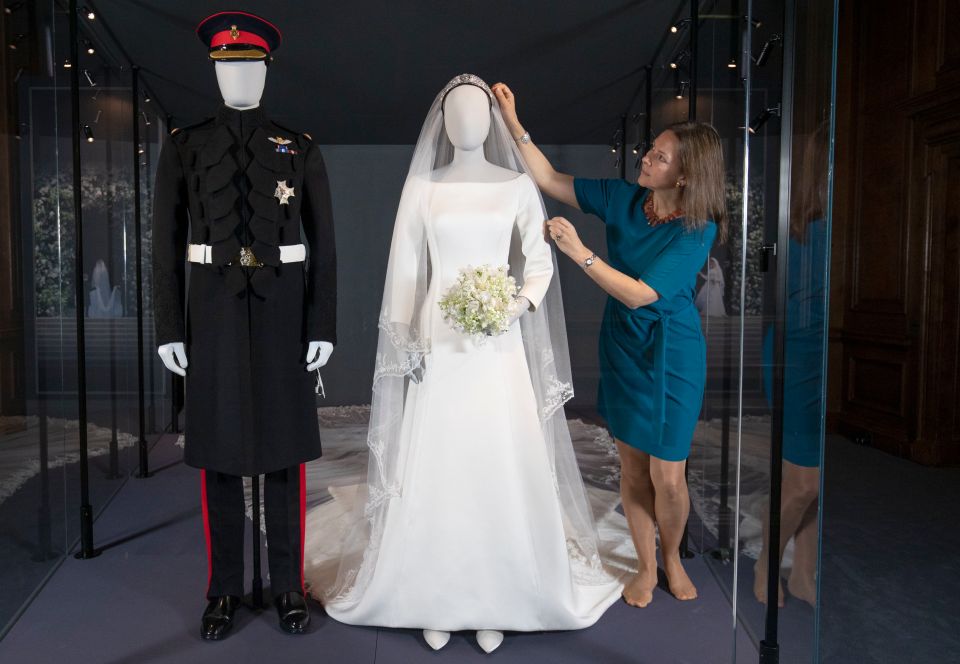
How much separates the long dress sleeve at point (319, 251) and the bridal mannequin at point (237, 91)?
7 cm

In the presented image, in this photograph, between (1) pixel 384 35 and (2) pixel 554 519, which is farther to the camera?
(1) pixel 384 35

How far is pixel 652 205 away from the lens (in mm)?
2730

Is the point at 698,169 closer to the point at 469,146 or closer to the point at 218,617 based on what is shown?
the point at 469,146

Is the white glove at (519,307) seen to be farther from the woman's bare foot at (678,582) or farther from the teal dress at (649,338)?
the woman's bare foot at (678,582)

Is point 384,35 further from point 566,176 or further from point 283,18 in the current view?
point 566,176

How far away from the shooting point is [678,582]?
284 centimetres

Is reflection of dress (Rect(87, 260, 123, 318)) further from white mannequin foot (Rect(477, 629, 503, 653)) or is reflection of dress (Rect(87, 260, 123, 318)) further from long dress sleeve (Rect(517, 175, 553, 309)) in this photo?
white mannequin foot (Rect(477, 629, 503, 653))

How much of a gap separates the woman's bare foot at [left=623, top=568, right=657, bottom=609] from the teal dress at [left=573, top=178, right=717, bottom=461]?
1.51 feet

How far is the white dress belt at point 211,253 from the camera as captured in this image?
238cm

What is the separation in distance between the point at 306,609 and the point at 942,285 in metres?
4.76

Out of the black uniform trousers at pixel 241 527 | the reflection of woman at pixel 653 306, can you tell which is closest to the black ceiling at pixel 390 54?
the reflection of woman at pixel 653 306

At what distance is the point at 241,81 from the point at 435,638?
186 centimetres

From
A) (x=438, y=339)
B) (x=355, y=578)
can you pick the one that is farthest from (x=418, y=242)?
(x=355, y=578)

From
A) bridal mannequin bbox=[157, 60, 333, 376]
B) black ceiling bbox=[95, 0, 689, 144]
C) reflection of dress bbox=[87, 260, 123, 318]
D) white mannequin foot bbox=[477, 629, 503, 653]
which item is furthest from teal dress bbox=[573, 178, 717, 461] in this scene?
reflection of dress bbox=[87, 260, 123, 318]
